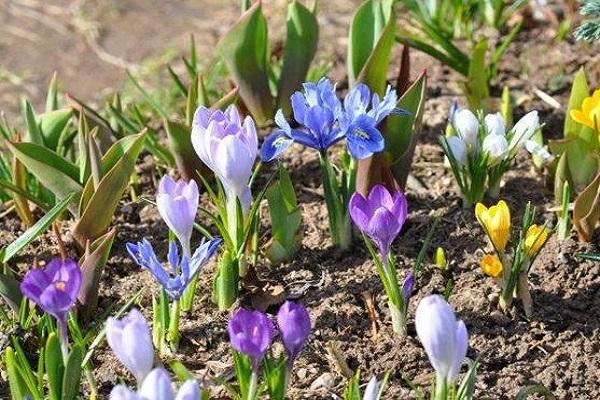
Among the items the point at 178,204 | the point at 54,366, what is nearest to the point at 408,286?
the point at 178,204

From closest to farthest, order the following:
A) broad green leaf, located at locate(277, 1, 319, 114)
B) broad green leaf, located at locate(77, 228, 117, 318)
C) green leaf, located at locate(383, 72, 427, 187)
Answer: broad green leaf, located at locate(77, 228, 117, 318), green leaf, located at locate(383, 72, 427, 187), broad green leaf, located at locate(277, 1, 319, 114)

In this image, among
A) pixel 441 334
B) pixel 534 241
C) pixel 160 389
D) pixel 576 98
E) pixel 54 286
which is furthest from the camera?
pixel 576 98

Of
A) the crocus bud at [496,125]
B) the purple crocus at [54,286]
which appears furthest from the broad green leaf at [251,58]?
the purple crocus at [54,286]

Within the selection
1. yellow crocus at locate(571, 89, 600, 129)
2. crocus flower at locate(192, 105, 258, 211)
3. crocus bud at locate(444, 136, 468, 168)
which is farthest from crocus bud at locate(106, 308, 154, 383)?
yellow crocus at locate(571, 89, 600, 129)

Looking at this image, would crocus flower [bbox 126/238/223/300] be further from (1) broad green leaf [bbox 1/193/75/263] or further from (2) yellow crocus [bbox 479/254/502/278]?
→ (2) yellow crocus [bbox 479/254/502/278]

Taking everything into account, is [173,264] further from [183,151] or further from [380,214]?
[183,151]

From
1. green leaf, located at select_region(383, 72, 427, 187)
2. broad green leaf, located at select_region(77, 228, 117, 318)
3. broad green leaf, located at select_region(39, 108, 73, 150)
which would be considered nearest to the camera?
broad green leaf, located at select_region(77, 228, 117, 318)
